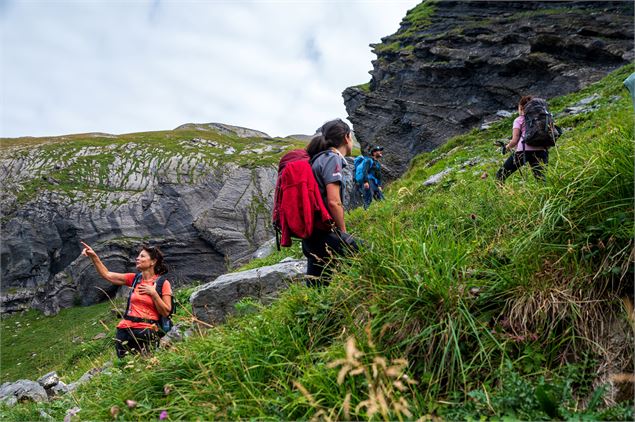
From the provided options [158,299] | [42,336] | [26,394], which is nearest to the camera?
[158,299]

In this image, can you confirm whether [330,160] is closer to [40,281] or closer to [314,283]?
[314,283]

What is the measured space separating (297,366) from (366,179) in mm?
13003

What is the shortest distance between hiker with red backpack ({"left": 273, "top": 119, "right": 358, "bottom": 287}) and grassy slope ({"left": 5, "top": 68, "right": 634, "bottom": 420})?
76 cm

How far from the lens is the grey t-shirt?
5527 mm

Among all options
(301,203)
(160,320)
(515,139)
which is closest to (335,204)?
(301,203)

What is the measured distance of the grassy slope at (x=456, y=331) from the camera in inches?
124

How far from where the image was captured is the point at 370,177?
16.4 m

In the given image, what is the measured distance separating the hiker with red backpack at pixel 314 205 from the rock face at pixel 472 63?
1477 inches

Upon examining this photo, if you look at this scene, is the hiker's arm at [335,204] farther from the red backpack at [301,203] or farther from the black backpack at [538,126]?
the black backpack at [538,126]

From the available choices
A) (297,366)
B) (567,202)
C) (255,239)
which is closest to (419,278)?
(297,366)

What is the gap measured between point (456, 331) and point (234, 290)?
4.93 metres

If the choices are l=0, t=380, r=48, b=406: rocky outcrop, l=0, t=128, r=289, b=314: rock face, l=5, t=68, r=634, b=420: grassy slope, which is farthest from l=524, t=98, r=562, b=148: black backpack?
l=0, t=128, r=289, b=314: rock face

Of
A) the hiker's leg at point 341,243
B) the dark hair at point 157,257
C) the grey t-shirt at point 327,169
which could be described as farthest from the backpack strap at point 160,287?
the grey t-shirt at point 327,169

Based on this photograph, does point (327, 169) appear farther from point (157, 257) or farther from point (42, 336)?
point (42, 336)
